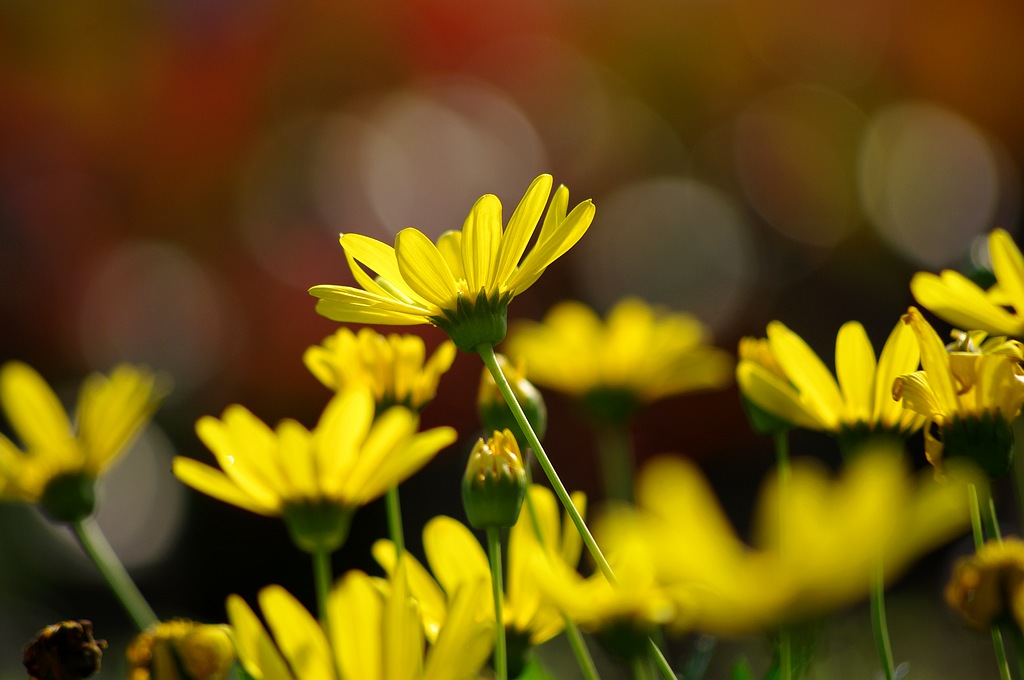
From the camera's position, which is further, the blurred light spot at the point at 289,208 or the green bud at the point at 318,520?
the blurred light spot at the point at 289,208

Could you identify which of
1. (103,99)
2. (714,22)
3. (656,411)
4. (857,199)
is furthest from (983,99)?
(103,99)

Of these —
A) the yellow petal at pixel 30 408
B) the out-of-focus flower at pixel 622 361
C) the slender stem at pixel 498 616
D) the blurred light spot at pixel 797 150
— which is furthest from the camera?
the blurred light spot at pixel 797 150

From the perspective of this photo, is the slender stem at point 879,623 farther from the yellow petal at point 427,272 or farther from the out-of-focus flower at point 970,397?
the yellow petal at point 427,272

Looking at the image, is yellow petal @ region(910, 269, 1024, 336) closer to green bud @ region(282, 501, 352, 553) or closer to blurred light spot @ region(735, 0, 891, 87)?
green bud @ region(282, 501, 352, 553)

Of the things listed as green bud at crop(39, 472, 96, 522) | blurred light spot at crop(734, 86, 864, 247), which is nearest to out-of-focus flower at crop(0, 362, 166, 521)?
green bud at crop(39, 472, 96, 522)

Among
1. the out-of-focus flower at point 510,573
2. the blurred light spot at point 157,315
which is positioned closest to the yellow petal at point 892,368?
the out-of-focus flower at point 510,573

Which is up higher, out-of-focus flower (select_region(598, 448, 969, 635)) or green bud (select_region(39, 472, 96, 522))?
out-of-focus flower (select_region(598, 448, 969, 635))

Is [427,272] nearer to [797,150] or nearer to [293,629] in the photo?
[293,629]
